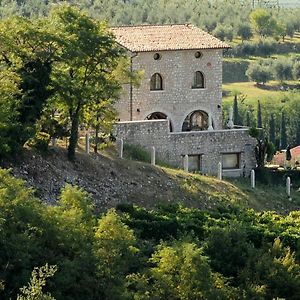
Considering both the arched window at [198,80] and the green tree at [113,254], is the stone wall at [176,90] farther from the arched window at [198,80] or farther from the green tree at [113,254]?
the green tree at [113,254]

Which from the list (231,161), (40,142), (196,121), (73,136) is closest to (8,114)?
(40,142)

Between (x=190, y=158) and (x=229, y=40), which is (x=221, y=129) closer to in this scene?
(x=190, y=158)

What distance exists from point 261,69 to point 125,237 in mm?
88051

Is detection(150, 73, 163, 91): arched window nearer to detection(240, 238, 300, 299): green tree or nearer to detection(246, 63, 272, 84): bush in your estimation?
detection(240, 238, 300, 299): green tree

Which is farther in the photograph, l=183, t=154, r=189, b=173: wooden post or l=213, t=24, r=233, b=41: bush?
l=213, t=24, r=233, b=41: bush

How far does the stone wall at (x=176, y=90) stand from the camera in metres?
52.2

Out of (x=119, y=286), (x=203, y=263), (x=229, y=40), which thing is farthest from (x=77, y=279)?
(x=229, y=40)

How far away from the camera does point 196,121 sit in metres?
54.6

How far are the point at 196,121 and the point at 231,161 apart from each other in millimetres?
3431

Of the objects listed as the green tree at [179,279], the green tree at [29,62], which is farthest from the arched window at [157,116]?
the green tree at [179,279]

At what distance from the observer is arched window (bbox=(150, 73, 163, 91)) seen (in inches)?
2076

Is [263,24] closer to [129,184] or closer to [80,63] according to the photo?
[80,63]

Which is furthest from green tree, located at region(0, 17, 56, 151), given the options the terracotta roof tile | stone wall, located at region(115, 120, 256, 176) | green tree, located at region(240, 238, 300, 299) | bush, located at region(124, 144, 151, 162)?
the terracotta roof tile

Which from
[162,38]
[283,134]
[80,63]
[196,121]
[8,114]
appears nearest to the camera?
[8,114]
